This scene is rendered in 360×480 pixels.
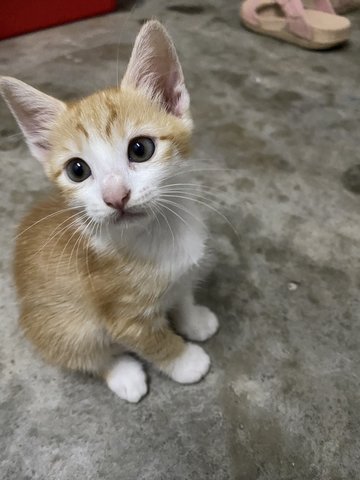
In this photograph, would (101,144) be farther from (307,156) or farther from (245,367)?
(307,156)

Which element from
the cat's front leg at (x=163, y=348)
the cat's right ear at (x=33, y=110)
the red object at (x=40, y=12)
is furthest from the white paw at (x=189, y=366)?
the red object at (x=40, y=12)

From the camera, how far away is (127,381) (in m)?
1.03

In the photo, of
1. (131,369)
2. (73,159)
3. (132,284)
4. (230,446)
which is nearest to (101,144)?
(73,159)

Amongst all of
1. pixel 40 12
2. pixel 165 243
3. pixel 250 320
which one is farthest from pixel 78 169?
pixel 40 12

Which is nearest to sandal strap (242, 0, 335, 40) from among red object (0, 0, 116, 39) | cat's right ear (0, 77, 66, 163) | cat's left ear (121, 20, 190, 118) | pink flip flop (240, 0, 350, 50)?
pink flip flop (240, 0, 350, 50)

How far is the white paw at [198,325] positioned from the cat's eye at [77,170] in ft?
1.54

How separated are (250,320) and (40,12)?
6.15 ft

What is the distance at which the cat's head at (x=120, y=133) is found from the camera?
2.41 feet

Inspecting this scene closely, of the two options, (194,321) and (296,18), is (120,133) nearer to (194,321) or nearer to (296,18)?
(194,321)

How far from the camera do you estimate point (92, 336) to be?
3.16 feet

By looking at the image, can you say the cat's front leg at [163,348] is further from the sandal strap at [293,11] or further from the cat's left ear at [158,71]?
the sandal strap at [293,11]

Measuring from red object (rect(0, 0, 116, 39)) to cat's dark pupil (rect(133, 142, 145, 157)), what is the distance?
1736mm

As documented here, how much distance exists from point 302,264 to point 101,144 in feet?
2.37

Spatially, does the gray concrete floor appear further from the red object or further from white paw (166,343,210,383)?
the red object
